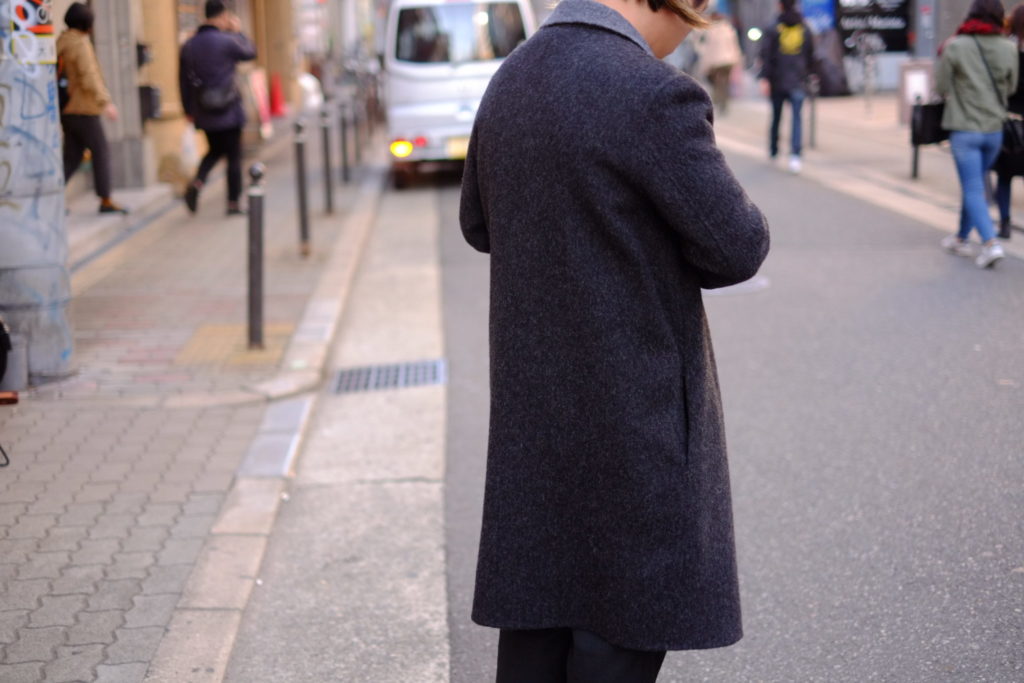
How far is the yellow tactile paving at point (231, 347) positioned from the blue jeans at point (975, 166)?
4.67m

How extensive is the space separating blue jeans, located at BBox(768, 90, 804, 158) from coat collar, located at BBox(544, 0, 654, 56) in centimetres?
1322

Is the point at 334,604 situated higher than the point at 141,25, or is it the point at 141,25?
the point at 141,25

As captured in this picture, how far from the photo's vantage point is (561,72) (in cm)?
222

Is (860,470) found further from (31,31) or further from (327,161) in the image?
(327,161)

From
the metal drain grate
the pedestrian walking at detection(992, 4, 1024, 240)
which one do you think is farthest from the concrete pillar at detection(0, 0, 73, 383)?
the pedestrian walking at detection(992, 4, 1024, 240)

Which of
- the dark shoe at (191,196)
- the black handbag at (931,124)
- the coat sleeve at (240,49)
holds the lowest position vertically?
the dark shoe at (191,196)

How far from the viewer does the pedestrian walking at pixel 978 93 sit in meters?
8.90

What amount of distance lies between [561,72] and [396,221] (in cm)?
1109

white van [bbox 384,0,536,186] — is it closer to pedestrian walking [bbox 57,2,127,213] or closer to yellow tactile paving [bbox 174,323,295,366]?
pedestrian walking [bbox 57,2,127,213]

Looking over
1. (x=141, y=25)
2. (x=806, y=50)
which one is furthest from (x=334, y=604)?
(x=806, y=50)

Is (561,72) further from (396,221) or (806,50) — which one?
(806,50)

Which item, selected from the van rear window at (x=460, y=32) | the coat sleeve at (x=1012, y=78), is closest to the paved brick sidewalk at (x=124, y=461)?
the coat sleeve at (x=1012, y=78)

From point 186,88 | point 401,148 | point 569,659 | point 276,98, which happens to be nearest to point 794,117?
point 401,148

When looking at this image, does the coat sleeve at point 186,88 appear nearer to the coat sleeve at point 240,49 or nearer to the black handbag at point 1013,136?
the coat sleeve at point 240,49
